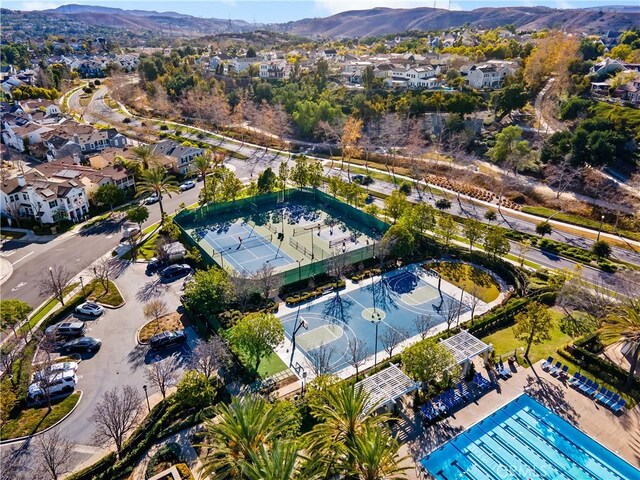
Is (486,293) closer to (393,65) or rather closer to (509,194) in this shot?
(509,194)

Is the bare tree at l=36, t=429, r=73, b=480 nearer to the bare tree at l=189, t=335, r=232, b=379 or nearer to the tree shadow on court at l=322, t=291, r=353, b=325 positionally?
the bare tree at l=189, t=335, r=232, b=379

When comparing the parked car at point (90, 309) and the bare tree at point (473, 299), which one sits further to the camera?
the bare tree at point (473, 299)

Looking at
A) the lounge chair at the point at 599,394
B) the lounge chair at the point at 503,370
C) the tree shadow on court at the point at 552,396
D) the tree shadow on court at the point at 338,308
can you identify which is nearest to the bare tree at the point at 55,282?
the tree shadow on court at the point at 338,308

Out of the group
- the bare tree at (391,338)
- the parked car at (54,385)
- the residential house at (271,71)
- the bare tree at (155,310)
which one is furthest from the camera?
the residential house at (271,71)

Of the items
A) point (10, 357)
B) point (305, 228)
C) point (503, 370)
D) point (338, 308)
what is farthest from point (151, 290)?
point (503, 370)

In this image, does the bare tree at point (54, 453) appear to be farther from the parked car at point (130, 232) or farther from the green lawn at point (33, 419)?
the parked car at point (130, 232)

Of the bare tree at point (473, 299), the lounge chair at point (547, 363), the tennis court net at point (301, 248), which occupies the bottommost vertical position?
the tennis court net at point (301, 248)
